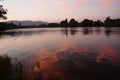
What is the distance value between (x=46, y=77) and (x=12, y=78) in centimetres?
361

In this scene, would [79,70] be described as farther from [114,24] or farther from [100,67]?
[114,24]

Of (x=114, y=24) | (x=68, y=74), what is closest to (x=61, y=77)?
(x=68, y=74)

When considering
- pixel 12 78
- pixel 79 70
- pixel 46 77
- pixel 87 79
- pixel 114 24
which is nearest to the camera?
pixel 12 78

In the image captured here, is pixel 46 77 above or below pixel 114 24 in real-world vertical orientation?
below

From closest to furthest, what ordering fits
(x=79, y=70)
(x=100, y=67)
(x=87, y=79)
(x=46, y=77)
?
(x=87, y=79), (x=46, y=77), (x=79, y=70), (x=100, y=67)

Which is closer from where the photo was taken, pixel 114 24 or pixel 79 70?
pixel 79 70

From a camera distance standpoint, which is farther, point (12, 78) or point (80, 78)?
point (80, 78)

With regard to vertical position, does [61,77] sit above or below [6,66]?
below

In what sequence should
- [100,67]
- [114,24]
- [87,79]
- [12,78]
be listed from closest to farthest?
[12,78] < [87,79] < [100,67] < [114,24]

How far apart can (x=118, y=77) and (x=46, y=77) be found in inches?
274

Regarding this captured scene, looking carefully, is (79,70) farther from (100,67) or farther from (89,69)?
(100,67)

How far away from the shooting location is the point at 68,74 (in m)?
14.8

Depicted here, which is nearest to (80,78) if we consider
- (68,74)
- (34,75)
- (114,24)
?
(68,74)

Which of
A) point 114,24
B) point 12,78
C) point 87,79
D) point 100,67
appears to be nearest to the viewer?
point 12,78
